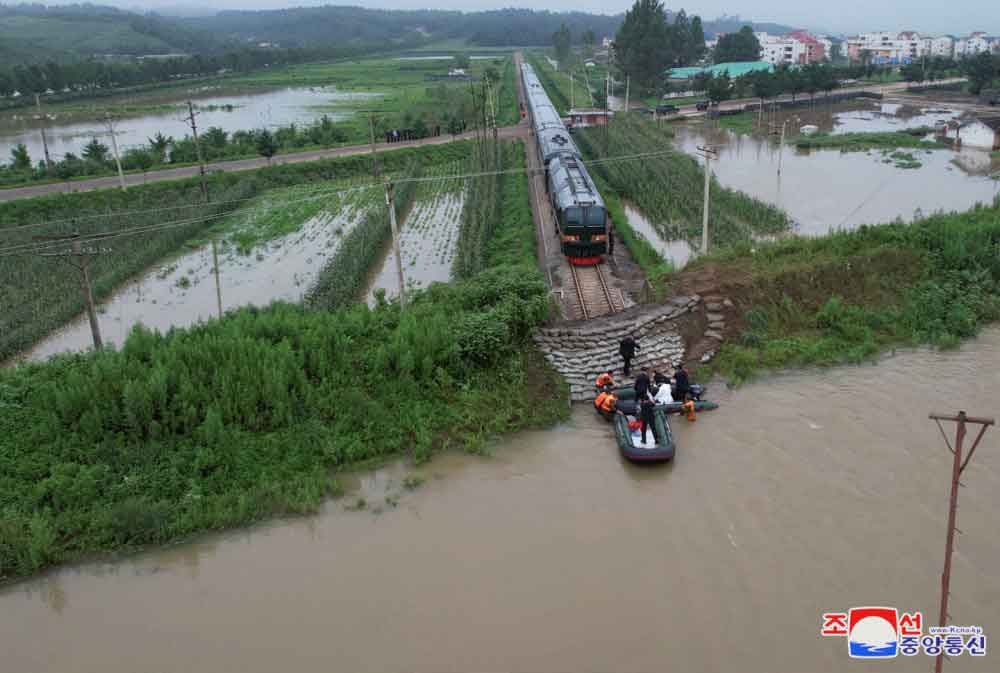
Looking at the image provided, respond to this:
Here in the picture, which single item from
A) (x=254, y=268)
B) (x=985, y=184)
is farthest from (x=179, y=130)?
(x=985, y=184)

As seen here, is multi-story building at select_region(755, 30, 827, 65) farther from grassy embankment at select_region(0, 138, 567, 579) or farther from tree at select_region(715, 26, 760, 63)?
grassy embankment at select_region(0, 138, 567, 579)

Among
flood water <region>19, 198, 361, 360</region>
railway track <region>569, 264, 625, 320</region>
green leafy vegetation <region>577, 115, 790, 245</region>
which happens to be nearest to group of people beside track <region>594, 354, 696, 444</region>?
railway track <region>569, 264, 625, 320</region>

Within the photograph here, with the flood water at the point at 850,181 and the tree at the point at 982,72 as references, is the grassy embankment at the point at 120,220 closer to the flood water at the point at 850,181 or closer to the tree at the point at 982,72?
the flood water at the point at 850,181

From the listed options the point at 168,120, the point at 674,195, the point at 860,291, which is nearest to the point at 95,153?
the point at 168,120

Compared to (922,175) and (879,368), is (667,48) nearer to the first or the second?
(922,175)

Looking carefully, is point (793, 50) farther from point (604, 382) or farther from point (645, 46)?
point (604, 382)

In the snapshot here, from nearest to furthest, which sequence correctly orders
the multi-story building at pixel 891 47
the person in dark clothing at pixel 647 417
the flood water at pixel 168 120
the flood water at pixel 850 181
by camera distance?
the person in dark clothing at pixel 647 417
the flood water at pixel 850 181
the flood water at pixel 168 120
the multi-story building at pixel 891 47

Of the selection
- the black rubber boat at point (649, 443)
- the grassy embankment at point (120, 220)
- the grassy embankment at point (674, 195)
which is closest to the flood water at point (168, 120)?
the grassy embankment at point (120, 220)
